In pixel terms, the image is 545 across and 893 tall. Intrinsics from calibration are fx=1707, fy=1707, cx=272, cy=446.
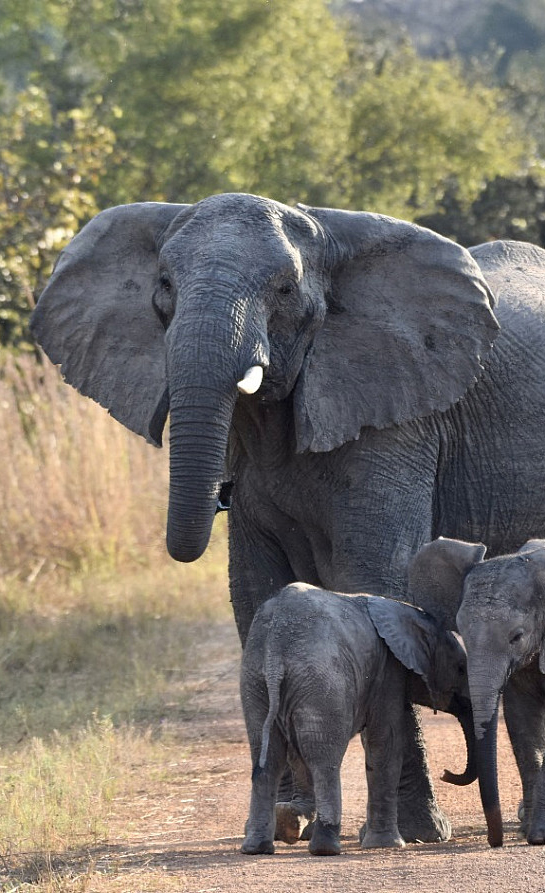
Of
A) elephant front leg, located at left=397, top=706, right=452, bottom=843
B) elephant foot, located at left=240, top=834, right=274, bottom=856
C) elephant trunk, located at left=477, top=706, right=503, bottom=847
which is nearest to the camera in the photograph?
elephant trunk, located at left=477, top=706, right=503, bottom=847

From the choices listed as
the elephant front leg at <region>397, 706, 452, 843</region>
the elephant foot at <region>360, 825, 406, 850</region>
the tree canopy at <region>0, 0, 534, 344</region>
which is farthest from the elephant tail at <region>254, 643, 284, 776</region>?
the tree canopy at <region>0, 0, 534, 344</region>

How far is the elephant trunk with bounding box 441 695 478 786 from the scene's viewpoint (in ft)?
19.3

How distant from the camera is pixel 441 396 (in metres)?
6.39

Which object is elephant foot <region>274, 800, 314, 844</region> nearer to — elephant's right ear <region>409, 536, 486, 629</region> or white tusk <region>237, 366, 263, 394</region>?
elephant's right ear <region>409, 536, 486, 629</region>

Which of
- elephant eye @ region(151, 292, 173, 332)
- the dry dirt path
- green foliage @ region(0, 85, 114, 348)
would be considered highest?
elephant eye @ region(151, 292, 173, 332)

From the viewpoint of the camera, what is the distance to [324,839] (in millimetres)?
5367

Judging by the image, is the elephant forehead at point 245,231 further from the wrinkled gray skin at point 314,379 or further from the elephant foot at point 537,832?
the elephant foot at point 537,832

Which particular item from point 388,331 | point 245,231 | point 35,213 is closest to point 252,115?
point 35,213

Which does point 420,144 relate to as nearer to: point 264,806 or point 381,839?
point 381,839

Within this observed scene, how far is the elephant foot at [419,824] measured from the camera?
6098 mm

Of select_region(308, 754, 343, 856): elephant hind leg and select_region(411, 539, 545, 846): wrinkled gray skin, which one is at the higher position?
select_region(411, 539, 545, 846): wrinkled gray skin

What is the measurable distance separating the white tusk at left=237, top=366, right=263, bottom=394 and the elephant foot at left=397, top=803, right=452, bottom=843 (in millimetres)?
1705

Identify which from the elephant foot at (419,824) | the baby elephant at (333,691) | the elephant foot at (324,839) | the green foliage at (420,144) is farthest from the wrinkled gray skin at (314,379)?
the green foliage at (420,144)

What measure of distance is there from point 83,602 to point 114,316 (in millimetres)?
5511
